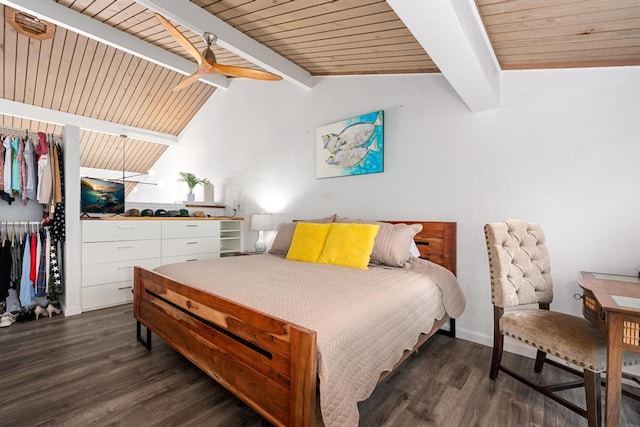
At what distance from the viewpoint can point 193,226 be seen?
13.4ft

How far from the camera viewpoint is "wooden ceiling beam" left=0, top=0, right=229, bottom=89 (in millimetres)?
2664

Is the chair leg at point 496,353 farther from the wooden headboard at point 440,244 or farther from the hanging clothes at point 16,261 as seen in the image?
the hanging clothes at point 16,261

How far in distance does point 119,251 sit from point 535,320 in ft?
13.1

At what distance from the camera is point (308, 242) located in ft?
8.96

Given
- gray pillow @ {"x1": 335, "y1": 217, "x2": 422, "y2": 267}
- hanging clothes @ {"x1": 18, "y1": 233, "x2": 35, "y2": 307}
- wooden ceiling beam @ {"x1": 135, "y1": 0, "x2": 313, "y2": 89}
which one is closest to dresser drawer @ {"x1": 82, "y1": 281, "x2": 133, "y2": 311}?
hanging clothes @ {"x1": 18, "y1": 233, "x2": 35, "y2": 307}

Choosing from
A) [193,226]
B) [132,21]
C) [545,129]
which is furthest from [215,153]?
[545,129]

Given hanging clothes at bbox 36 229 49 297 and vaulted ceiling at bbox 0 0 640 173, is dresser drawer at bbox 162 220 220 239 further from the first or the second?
vaulted ceiling at bbox 0 0 640 173

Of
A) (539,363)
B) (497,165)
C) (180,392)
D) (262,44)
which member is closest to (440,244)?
(497,165)

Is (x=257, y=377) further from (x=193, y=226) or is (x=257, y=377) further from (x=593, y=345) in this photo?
(x=193, y=226)

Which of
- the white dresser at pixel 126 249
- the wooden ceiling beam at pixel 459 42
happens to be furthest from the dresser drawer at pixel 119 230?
the wooden ceiling beam at pixel 459 42

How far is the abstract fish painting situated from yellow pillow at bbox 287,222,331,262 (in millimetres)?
881

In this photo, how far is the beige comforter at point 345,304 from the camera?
118cm

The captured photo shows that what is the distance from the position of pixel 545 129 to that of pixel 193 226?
408 centimetres

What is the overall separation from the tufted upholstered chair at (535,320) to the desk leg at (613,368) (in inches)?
6.0
